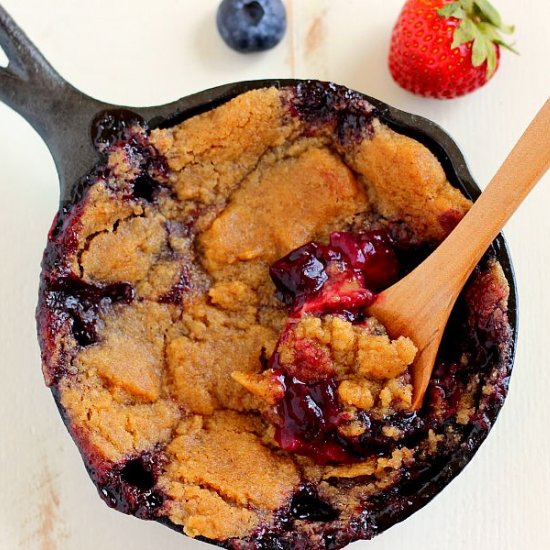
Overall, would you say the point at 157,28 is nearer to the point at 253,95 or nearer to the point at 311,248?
the point at 253,95

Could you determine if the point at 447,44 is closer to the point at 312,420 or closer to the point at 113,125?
the point at 113,125

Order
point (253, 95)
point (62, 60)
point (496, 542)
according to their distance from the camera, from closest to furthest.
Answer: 1. point (253, 95)
2. point (496, 542)
3. point (62, 60)

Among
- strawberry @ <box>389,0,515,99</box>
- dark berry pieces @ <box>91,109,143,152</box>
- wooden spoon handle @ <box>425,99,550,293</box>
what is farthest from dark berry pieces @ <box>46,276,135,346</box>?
strawberry @ <box>389,0,515,99</box>

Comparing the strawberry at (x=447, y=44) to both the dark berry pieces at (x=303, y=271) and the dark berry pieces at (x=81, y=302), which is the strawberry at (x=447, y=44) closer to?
the dark berry pieces at (x=303, y=271)

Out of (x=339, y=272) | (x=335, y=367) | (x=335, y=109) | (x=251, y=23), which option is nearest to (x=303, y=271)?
(x=339, y=272)

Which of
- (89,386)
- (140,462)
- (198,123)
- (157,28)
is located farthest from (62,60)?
(140,462)

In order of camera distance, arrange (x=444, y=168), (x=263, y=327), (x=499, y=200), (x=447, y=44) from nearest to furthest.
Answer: (x=499, y=200), (x=444, y=168), (x=263, y=327), (x=447, y=44)
